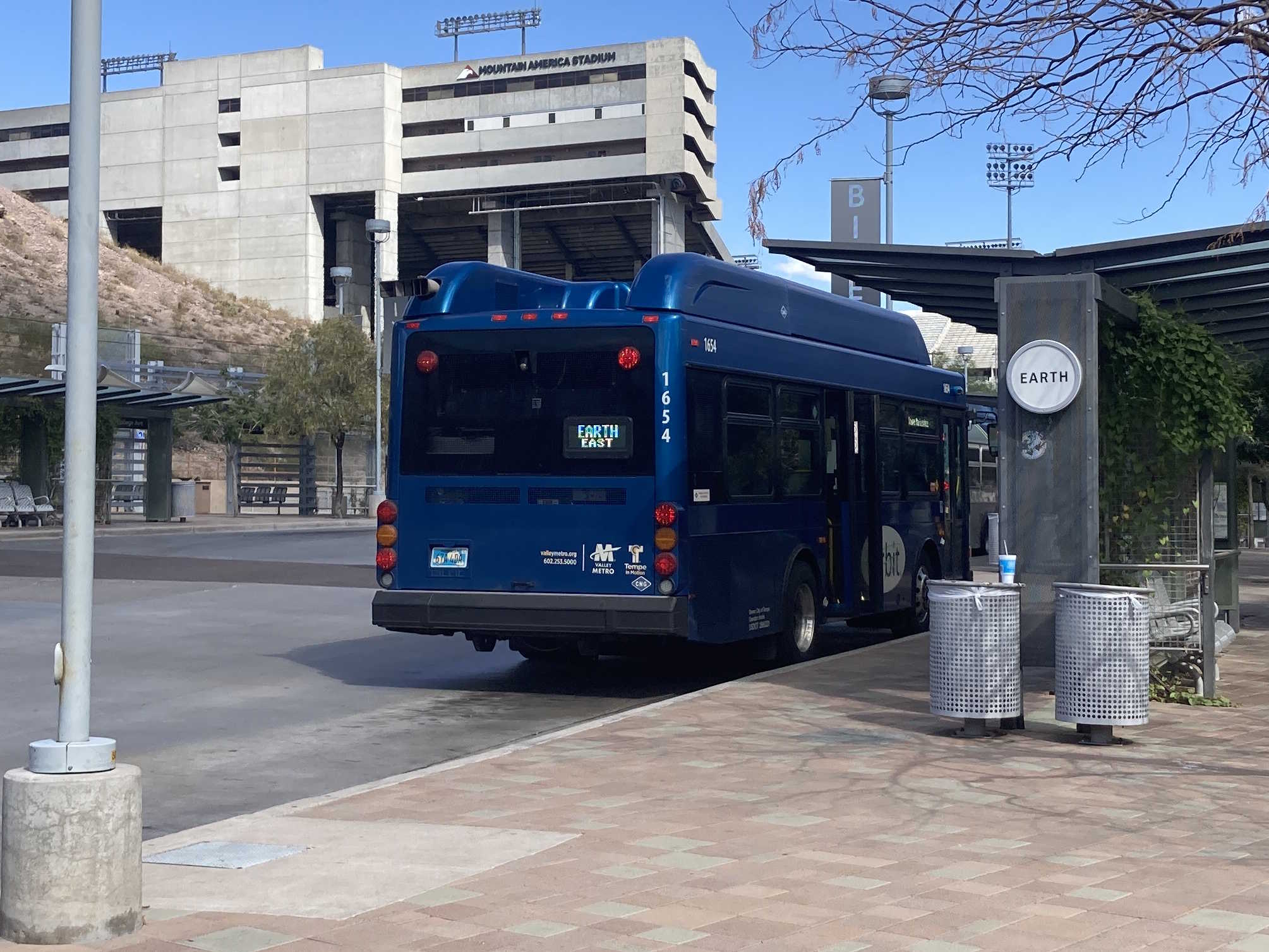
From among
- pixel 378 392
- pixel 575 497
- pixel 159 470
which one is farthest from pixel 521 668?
pixel 378 392

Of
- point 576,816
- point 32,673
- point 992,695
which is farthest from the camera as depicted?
point 32,673

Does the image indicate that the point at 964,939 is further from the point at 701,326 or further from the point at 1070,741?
the point at 701,326

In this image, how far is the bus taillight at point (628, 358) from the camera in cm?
1209

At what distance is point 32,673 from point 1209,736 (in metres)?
9.62

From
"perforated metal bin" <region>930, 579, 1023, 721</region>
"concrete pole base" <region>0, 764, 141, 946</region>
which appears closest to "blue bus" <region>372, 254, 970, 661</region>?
"perforated metal bin" <region>930, 579, 1023, 721</region>

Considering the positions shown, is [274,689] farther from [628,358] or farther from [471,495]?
[628,358]

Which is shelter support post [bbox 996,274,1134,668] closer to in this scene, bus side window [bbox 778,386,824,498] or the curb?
bus side window [bbox 778,386,824,498]

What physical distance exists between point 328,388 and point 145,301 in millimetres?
40997

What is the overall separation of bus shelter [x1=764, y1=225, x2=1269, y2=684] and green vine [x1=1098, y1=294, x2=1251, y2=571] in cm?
29

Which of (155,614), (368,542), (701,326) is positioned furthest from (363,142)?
(701,326)

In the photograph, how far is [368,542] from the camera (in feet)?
116

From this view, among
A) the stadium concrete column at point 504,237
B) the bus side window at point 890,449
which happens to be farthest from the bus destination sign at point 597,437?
the stadium concrete column at point 504,237

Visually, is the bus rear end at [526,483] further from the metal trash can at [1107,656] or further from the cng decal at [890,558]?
the cng decal at [890,558]

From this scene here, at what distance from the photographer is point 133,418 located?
143 ft
